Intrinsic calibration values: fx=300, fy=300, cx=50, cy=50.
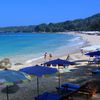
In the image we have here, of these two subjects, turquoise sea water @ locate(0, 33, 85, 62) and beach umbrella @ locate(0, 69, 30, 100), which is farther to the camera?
turquoise sea water @ locate(0, 33, 85, 62)

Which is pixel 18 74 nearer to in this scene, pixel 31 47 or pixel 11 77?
pixel 11 77

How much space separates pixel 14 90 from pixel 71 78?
3.65 metres

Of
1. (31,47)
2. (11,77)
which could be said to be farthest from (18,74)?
(31,47)

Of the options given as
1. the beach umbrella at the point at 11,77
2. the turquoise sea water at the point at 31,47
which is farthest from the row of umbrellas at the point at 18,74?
the turquoise sea water at the point at 31,47

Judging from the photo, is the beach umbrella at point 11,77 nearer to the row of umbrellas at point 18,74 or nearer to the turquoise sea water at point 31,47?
the row of umbrellas at point 18,74

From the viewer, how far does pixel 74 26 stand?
607 ft

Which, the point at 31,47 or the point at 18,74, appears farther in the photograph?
the point at 31,47

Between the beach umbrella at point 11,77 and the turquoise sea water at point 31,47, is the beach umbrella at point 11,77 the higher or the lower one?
the higher one

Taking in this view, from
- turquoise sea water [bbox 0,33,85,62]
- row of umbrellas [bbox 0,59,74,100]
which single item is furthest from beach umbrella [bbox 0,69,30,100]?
turquoise sea water [bbox 0,33,85,62]

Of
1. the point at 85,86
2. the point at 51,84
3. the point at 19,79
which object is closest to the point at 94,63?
the point at 51,84

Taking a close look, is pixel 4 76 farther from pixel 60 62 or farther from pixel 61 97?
pixel 60 62

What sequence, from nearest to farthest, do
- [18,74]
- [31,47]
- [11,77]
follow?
1. [11,77]
2. [18,74]
3. [31,47]

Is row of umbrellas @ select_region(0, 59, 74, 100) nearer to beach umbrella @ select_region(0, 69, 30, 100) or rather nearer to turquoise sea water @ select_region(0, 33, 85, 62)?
beach umbrella @ select_region(0, 69, 30, 100)

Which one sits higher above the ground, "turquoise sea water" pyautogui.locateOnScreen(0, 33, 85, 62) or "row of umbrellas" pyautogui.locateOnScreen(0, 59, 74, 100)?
"row of umbrellas" pyautogui.locateOnScreen(0, 59, 74, 100)
